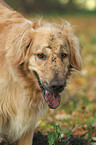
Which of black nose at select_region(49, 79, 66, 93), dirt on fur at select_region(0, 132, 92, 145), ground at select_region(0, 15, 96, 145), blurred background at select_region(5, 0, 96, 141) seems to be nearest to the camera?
black nose at select_region(49, 79, 66, 93)

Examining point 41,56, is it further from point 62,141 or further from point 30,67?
point 62,141

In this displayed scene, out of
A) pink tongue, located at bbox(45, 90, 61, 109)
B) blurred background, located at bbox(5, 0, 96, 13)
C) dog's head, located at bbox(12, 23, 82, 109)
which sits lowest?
pink tongue, located at bbox(45, 90, 61, 109)

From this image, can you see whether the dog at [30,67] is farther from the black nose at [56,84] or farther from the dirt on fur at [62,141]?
the dirt on fur at [62,141]

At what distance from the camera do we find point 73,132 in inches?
166

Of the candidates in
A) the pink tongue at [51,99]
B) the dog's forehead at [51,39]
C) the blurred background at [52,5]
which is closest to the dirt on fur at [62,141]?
the pink tongue at [51,99]

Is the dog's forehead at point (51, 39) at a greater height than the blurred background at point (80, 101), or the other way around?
the dog's forehead at point (51, 39)

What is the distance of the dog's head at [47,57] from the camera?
3.07 metres

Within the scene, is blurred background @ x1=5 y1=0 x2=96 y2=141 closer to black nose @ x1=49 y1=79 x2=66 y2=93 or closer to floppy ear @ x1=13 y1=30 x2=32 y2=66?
floppy ear @ x1=13 y1=30 x2=32 y2=66

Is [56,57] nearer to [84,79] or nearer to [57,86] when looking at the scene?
[57,86]

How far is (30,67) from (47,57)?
28cm

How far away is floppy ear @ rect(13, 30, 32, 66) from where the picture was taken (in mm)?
3263

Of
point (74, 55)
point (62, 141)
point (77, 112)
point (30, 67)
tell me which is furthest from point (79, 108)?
point (30, 67)

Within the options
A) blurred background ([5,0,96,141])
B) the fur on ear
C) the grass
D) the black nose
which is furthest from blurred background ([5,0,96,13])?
the black nose

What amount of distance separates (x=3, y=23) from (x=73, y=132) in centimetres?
209
